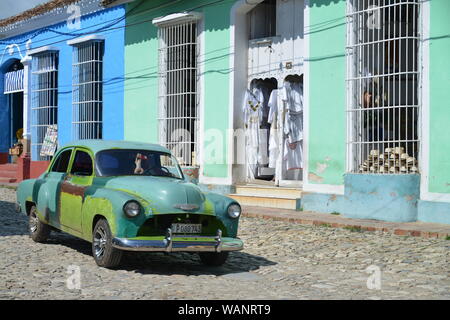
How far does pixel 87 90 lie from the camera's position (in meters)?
18.4

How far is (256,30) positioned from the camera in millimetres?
14250

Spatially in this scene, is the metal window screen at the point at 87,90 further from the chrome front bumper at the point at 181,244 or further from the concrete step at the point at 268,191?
the chrome front bumper at the point at 181,244

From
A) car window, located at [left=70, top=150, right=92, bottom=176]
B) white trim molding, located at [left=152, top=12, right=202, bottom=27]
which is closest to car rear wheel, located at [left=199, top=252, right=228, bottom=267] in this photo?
car window, located at [left=70, top=150, right=92, bottom=176]

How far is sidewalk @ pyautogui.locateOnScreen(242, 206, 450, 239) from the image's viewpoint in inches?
368

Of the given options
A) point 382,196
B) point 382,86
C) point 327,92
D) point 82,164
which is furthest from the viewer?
point 327,92

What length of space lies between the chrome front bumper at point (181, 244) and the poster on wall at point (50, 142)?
45.4 ft

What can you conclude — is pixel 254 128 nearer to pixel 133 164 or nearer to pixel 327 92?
pixel 327 92

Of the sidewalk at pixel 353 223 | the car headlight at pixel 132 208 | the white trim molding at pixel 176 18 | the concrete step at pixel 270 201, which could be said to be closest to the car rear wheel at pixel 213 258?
the car headlight at pixel 132 208

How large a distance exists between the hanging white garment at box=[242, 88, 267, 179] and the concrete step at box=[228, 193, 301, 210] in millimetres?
959

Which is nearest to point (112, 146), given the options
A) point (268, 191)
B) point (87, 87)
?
point (268, 191)

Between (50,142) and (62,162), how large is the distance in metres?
11.9

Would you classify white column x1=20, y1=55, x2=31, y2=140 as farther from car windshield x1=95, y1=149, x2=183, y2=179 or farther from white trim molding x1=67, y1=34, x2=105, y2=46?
car windshield x1=95, y1=149, x2=183, y2=179

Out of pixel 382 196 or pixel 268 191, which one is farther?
pixel 268 191

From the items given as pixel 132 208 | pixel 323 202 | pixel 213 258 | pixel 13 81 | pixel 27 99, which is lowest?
pixel 213 258
